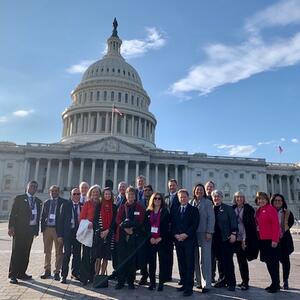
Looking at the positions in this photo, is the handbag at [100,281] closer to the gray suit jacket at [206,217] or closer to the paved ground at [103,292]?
the paved ground at [103,292]

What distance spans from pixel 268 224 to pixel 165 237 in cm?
319

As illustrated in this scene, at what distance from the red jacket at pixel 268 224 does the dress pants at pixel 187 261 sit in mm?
2271

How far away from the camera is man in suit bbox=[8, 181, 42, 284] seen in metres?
10.3

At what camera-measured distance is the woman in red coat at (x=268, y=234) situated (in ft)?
32.0

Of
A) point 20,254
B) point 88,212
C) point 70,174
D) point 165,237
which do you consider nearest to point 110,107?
point 70,174

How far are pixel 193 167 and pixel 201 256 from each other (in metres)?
66.2

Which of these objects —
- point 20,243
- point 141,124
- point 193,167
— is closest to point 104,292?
point 20,243

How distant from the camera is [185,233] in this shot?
9.29 metres

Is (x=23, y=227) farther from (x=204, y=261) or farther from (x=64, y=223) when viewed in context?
(x=204, y=261)

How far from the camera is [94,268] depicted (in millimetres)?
10344

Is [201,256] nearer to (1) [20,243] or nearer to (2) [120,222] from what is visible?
(2) [120,222]

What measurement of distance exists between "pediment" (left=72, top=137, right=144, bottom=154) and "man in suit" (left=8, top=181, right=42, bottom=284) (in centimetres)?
5713

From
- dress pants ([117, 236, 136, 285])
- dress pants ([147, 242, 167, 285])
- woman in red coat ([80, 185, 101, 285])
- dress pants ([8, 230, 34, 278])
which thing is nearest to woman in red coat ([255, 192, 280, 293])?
dress pants ([147, 242, 167, 285])

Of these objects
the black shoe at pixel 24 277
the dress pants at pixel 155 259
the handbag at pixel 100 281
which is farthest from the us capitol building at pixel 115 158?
the dress pants at pixel 155 259
